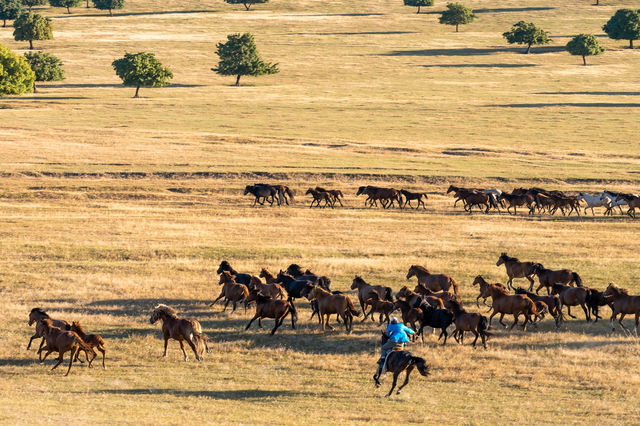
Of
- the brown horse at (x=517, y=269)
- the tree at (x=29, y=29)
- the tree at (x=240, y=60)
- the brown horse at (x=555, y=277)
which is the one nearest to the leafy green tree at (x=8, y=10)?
the tree at (x=29, y=29)

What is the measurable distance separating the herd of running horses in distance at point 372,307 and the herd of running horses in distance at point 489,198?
62.9 ft

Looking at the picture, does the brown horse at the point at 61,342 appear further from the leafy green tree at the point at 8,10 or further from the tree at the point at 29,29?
the leafy green tree at the point at 8,10

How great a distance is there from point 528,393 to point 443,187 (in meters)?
36.6

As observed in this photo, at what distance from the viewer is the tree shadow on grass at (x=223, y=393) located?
17.3 metres

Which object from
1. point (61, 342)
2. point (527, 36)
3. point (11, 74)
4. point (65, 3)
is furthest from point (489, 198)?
point (65, 3)

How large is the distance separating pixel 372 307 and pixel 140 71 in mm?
84959

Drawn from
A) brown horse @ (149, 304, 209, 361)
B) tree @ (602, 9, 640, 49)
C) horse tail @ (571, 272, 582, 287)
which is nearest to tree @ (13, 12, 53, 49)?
tree @ (602, 9, 640, 49)

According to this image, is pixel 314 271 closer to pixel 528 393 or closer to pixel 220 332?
pixel 220 332

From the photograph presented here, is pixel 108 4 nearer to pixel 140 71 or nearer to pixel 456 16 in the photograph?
pixel 456 16

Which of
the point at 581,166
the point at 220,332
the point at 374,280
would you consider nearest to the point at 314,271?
the point at 374,280

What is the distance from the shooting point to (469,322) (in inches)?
831

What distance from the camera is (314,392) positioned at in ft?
58.0

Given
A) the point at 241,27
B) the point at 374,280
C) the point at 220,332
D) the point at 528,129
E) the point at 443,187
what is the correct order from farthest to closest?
the point at 241,27 → the point at 528,129 → the point at 443,187 → the point at 374,280 → the point at 220,332

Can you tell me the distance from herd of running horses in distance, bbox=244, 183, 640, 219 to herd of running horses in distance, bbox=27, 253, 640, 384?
1916 centimetres
